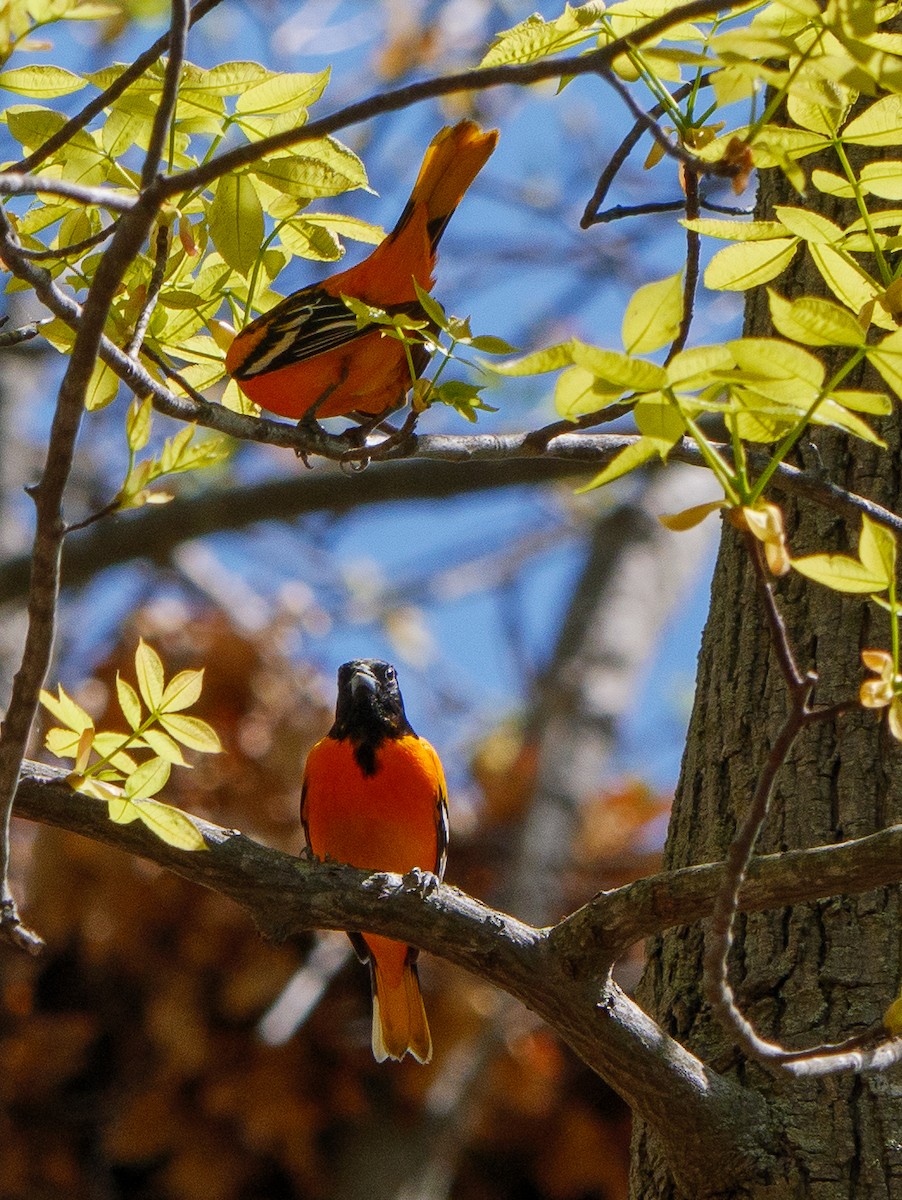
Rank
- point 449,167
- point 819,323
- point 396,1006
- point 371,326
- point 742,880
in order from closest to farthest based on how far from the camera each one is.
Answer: point 819,323 < point 742,880 < point 371,326 < point 449,167 < point 396,1006

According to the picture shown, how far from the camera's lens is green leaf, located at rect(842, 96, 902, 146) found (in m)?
1.69

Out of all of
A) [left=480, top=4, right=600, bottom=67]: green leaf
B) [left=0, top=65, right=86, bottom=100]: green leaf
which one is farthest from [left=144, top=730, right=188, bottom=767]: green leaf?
[left=480, top=4, right=600, bottom=67]: green leaf

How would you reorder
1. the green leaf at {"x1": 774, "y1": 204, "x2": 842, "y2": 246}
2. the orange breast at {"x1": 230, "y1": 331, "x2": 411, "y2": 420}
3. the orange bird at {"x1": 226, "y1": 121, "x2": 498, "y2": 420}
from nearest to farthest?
the green leaf at {"x1": 774, "y1": 204, "x2": 842, "y2": 246} < the orange bird at {"x1": 226, "y1": 121, "x2": 498, "y2": 420} < the orange breast at {"x1": 230, "y1": 331, "x2": 411, "y2": 420}

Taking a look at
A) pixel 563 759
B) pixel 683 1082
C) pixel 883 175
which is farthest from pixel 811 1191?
pixel 563 759

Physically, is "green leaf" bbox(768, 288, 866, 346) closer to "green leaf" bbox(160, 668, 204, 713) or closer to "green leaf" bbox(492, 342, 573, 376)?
"green leaf" bbox(492, 342, 573, 376)

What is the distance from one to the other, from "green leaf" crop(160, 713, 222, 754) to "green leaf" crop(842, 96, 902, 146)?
109 cm

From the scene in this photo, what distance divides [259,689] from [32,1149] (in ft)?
5.72

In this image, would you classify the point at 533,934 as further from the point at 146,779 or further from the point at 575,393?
the point at 575,393

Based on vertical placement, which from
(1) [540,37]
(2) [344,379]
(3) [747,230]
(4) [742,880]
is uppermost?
(2) [344,379]

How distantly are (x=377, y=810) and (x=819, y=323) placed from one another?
2597 mm

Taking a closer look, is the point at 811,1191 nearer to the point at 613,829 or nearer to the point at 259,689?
the point at 259,689

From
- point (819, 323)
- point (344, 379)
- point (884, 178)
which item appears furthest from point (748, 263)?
point (344, 379)

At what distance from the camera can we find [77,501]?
7.77m

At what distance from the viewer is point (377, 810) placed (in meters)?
3.80
